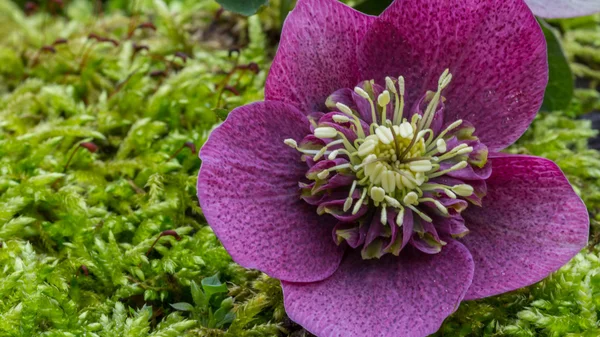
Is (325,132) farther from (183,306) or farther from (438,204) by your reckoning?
(183,306)

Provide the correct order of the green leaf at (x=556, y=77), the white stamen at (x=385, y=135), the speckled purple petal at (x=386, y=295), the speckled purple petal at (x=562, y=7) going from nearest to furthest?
the speckled purple petal at (x=386, y=295), the white stamen at (x=385, y=135), the speckled purple petal at (x=562, y=7), the green leaf at (x=556, y=77)

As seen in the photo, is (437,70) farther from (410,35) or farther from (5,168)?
(5,168)

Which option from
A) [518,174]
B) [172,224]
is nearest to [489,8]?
[518,174]

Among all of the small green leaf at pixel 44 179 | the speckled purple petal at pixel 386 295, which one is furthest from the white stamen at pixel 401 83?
the small green leaf at pixel 44 179

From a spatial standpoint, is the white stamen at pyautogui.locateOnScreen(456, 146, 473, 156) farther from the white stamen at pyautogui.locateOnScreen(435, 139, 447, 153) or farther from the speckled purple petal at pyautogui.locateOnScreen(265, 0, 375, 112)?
the speckled purple petal at pyautogui.locateOnScreen(265, 0, 375, 112)

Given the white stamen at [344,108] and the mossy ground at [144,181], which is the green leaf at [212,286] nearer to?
the mossy ground at [144,181]

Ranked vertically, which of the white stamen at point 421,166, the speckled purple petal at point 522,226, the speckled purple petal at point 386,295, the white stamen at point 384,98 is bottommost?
the speckled purple petal at point 386,295
